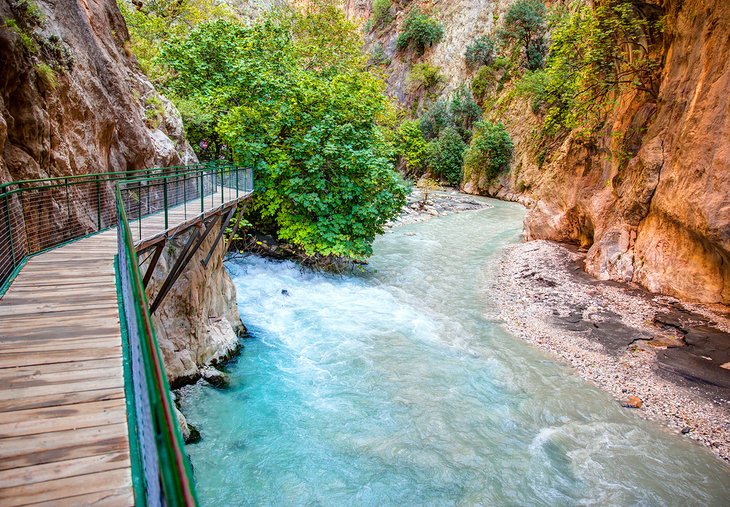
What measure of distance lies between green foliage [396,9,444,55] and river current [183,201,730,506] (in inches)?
2182

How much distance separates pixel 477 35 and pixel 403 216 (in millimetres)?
37093

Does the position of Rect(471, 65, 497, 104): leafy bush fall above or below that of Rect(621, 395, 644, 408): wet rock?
above

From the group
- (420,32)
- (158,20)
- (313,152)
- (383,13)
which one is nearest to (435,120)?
(420,32)

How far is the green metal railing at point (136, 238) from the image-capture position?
1267 millimetres

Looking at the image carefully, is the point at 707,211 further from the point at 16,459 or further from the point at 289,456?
the point at 16,459

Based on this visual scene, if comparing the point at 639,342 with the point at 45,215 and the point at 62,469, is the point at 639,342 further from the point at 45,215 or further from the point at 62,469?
the point at 45,215

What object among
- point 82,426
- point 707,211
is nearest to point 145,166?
point 82,426

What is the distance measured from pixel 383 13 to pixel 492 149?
37.7m

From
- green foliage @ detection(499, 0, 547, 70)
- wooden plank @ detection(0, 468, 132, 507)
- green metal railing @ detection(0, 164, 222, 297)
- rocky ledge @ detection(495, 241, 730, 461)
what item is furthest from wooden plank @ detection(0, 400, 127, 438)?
green foliage @ detection(499, 0, 547, 70)

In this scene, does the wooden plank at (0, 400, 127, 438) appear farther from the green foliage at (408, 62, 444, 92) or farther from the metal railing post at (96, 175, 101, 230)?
the green foliage at (408, 62, 444, 92)

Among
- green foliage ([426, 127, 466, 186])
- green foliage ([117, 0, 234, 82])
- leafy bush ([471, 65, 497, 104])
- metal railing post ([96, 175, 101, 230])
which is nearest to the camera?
metal railing post ([96, 175, 101, 230])

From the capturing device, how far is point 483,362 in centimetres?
1012

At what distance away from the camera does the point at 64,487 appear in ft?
8.18

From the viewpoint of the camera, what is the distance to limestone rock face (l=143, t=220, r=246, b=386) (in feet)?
27.1
